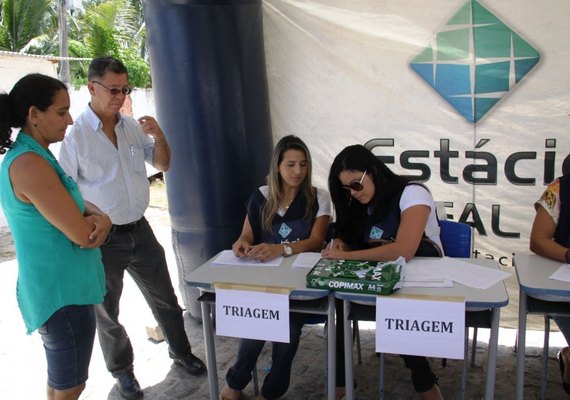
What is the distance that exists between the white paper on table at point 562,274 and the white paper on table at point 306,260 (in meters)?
0.96

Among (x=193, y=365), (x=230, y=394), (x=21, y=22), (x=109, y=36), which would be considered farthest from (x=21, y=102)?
(x=21, y=22)

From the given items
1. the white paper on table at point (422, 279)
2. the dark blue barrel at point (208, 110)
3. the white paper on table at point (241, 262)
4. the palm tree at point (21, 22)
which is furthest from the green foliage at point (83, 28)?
the white paper on table at point (422, 279)

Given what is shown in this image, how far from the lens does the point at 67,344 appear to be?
1.70 m

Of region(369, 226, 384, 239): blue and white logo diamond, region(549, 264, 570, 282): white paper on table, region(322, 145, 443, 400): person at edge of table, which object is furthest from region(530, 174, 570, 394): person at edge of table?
region(369, 226, 384, 239): blue and white logo diamond

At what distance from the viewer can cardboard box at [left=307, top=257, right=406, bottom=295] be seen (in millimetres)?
1772

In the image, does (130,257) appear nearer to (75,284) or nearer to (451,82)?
(75,284)

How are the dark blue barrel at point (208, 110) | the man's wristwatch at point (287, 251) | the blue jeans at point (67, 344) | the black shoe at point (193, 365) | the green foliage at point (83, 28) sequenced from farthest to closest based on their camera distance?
1. the green foliage at point (83, 28)
2. the dark blue barrel at point (208, 110)
3. the black shoe at point (193, 365)
4. the man's wristwatch at point (287, 251)
5. the blue jeans at point (67, 344)

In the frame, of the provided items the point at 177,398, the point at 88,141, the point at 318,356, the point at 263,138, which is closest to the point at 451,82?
the point at 263,138

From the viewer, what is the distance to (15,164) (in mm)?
1557

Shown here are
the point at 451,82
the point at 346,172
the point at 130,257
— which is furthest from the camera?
the point at 451,82

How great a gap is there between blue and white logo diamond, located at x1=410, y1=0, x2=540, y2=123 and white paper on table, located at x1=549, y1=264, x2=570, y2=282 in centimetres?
142

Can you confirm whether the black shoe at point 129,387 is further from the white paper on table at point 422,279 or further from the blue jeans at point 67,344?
the white paper on table at point 422,279

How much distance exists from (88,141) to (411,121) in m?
2.07

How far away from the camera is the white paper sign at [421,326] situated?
171cm
